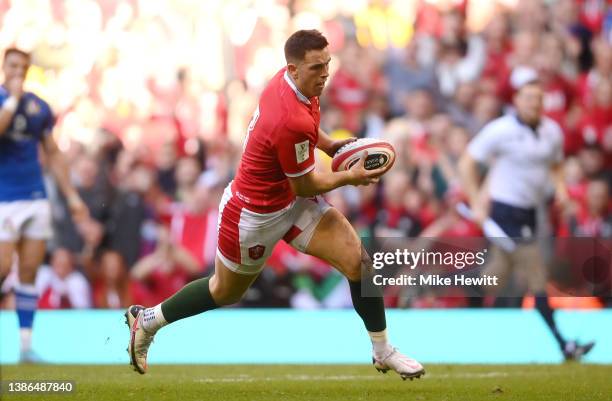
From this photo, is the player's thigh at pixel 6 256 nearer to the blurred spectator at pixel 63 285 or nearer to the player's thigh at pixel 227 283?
the player's thigh at pixel 227 283

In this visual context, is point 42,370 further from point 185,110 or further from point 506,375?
point 185,110

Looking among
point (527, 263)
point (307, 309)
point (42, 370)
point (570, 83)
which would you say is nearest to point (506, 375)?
point (527, 263)

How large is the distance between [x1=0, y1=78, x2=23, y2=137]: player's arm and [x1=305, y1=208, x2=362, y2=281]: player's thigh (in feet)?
12.1

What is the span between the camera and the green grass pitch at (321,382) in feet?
26.3

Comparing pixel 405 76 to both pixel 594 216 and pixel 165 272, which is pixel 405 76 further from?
pixel 165 272

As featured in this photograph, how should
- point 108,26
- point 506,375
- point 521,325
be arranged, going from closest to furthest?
point 506,375, point 521,325, point 108,26

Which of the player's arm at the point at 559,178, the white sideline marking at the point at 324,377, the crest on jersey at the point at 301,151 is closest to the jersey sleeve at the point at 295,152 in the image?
the crest on jersey at the point at 301,151

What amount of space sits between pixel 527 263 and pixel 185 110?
6.11m

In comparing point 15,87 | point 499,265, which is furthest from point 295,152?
point 499,265

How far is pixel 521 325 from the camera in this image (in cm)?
1344

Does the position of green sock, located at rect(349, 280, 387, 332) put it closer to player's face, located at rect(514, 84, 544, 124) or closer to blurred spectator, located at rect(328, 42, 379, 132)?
player's face, located at rect(514, 84, 544, 124)

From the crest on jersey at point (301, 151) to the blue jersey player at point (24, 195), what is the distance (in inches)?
158

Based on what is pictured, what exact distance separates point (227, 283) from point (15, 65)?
11.4 feet

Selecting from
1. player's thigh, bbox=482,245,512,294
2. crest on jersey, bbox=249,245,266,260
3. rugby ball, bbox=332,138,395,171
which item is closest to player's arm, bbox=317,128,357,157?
rugby ball, bbox=332,138,395,171
